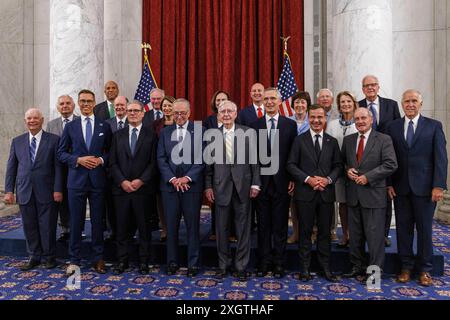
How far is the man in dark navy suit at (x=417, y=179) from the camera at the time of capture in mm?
3988

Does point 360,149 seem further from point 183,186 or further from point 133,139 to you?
point 133,139

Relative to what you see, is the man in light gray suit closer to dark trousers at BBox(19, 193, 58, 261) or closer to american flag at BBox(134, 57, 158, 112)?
dark trousers at BBox(19, 193, 58, 261)

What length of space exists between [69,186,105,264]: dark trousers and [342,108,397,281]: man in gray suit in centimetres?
273

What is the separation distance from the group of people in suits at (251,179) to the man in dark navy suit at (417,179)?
0.01m

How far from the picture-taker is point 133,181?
14.2 ft

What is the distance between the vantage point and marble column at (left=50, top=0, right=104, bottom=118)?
6.23 metres

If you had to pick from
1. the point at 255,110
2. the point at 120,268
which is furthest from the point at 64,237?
the point at 255,110

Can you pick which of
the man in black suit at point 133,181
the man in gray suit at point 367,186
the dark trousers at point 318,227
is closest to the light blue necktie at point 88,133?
the man in black suit at point 133,181

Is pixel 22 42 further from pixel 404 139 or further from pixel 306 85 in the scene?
pixel 404 139

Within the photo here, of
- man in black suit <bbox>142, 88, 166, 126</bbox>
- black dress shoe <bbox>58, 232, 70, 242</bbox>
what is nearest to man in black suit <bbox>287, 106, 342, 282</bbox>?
man in black suit <bbox>142, 88, 166, 126</bbox>

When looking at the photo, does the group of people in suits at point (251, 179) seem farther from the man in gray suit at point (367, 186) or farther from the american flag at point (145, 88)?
the american flag at point (145, 88)

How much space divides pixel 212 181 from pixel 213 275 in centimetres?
103

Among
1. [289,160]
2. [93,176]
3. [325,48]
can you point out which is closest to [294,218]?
[289,160]

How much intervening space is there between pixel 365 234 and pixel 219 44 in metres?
4.98
